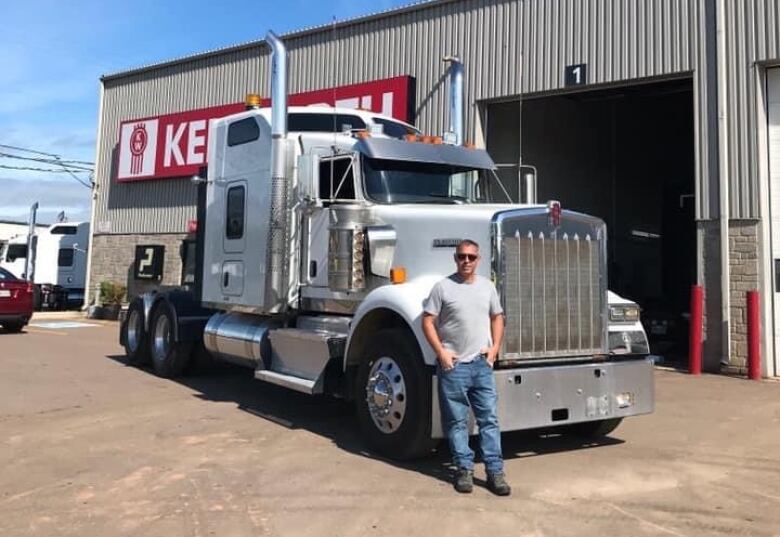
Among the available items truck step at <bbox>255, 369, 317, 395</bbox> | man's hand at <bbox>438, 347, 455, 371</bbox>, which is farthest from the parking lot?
man's hand at <bbox>438, 347, 455, 371</bbox>

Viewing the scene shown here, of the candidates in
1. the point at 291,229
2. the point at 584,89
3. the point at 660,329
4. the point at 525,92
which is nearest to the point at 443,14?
the point at 525,92

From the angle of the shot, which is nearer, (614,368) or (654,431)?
(614,368)

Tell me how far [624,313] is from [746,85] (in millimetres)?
7230

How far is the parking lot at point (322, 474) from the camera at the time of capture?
183 inches

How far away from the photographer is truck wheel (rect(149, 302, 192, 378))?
10602 mm

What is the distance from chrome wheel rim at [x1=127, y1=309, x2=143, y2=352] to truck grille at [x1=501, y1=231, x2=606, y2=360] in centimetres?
756

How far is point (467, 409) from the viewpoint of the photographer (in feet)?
17.6

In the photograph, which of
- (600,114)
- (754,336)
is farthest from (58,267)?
(754,336)

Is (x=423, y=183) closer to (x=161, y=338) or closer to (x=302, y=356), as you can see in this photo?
(x=302, y=356)

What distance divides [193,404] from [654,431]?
5133 millimetres

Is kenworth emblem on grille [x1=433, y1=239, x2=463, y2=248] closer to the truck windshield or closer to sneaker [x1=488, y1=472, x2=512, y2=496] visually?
the truck windshield

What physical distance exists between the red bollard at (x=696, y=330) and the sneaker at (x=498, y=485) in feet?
25.3

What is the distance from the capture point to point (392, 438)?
6070mm

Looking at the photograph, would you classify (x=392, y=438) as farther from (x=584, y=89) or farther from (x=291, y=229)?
(x=584, y=89)
